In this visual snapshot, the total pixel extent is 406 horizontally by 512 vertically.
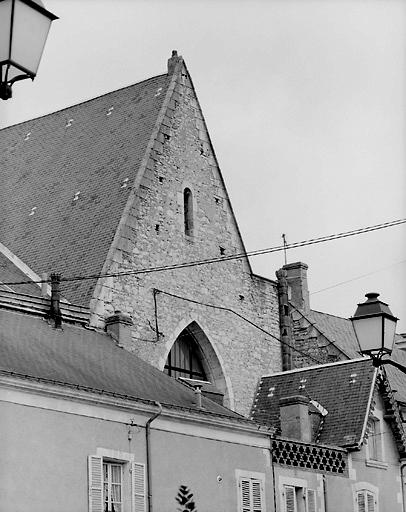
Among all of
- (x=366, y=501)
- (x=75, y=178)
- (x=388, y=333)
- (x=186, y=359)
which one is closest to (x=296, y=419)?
(x=366, y=501)

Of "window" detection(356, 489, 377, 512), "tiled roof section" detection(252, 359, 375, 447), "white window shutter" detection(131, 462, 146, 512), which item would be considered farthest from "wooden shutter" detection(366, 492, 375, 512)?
"white window shutter" detection(131, 462, 146, 512)

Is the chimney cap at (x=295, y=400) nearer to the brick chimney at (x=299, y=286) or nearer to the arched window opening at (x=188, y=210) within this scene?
the arched window opening at (x=188, y=210)

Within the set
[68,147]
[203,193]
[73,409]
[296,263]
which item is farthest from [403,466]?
[296,263]

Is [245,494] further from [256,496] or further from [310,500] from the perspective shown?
[310,500]

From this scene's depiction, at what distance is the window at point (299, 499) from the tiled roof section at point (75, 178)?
656cm

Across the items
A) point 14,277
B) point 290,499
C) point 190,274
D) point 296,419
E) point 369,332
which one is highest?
point 190,274

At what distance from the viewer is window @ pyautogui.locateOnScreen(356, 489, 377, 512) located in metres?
24.1

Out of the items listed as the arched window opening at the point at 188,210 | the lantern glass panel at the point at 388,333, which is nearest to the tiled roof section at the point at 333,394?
the arched window opening at the point at 188,210

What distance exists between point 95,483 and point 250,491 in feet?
13.1

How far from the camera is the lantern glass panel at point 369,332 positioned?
1209 centimetres

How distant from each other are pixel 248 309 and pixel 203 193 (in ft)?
10.6

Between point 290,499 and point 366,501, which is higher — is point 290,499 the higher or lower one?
the lower one

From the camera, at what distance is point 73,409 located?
17938 millimetres

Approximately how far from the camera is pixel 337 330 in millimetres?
42750
